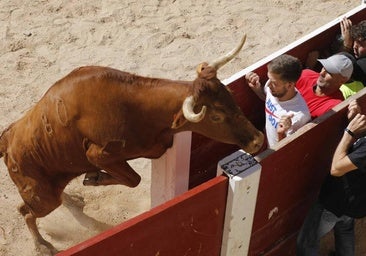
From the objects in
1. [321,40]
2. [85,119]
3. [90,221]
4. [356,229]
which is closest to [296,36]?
[321,40]

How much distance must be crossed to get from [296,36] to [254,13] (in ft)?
2.26

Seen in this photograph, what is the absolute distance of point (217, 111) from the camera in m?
3.54

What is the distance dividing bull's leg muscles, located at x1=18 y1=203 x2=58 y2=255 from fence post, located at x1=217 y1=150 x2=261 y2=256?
150cm

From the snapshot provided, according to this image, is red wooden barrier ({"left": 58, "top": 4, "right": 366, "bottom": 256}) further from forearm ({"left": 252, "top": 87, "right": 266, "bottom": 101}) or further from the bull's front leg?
the bull's front leg

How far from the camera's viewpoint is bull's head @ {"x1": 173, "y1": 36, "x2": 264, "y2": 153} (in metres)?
3.46

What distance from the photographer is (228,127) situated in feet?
11.8

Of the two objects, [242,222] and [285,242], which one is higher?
[242,222]

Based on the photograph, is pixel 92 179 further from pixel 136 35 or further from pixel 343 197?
pixel 136 35

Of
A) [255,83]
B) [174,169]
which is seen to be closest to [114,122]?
[174,169]

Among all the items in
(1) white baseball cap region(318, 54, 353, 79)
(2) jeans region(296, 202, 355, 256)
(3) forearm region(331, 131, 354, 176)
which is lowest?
(2) jeans region(296, 202, 355, 256)

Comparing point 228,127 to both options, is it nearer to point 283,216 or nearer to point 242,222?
point 242,222

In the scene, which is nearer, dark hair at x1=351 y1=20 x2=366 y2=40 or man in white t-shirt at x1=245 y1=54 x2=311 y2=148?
man in white t-shirt at x1=245 y1=54 x2=311 y2=148

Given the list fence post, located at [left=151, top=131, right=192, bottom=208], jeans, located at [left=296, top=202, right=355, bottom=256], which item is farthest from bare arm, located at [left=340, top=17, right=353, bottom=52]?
fence post, located at [left=151, top=131, right=192, bottom=208]

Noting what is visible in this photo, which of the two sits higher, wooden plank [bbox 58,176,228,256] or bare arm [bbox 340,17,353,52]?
bare arm [bbox 340,17,353,52]
